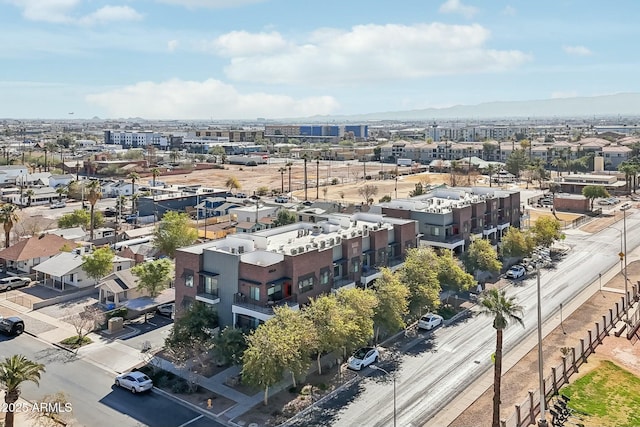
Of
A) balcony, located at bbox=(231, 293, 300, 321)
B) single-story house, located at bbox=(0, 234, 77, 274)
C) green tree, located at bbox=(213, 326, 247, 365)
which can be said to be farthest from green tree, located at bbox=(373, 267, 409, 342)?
single-story house, located at bbox=(0, 234, 77, 274)

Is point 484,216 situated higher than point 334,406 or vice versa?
point 484,216

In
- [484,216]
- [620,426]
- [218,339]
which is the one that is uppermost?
[484,216]

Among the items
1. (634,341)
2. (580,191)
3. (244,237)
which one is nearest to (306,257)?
(244,237)

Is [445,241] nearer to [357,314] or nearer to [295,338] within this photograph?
[357,314]

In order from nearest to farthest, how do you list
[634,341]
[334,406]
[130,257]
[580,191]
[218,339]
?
[334,406] < [218,339] < [634,341] < [130,257] < [580,191]

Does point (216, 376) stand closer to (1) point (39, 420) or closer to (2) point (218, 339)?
(2) point (218, 339)
